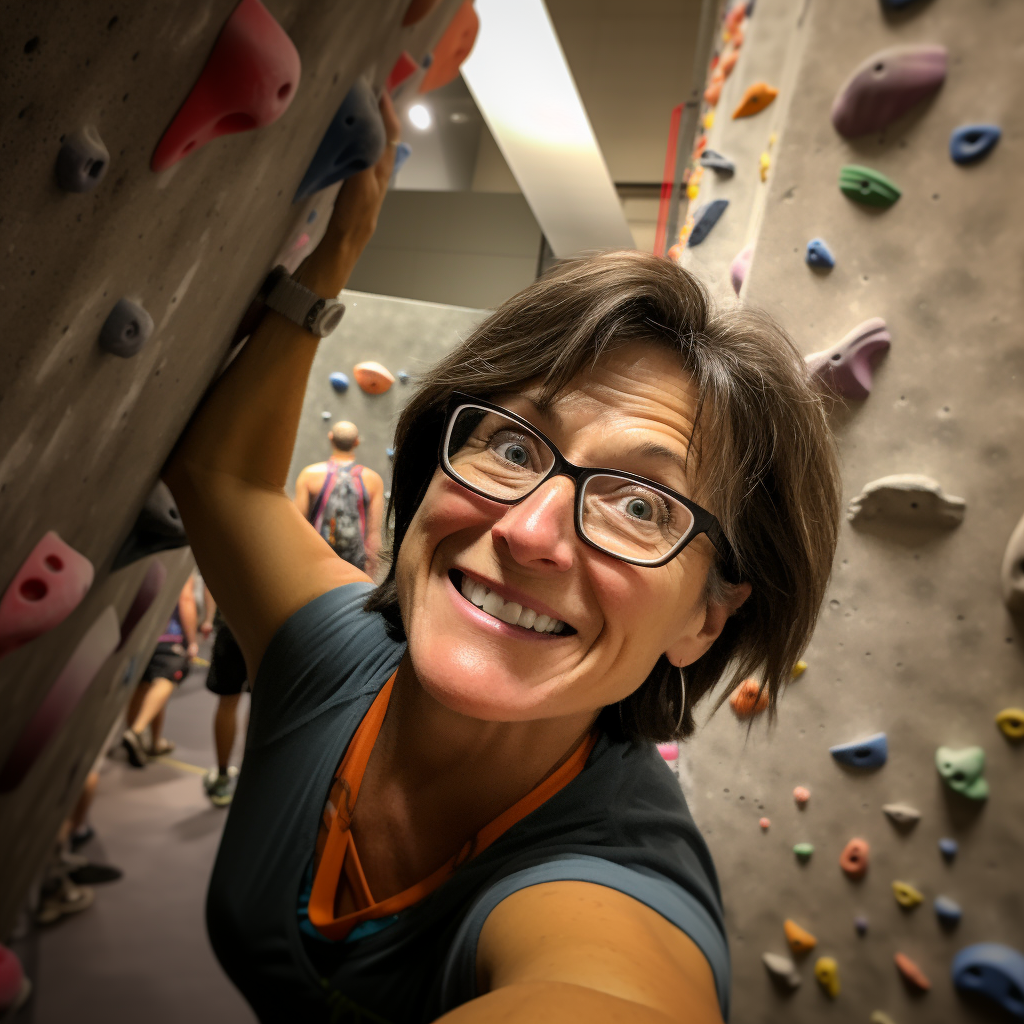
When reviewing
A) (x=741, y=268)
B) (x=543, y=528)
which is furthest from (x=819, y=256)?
(x=543, y=528)

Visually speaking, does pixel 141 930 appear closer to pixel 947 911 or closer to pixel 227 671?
pixel 227 671

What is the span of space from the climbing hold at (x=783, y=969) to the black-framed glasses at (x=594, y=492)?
1769 mm

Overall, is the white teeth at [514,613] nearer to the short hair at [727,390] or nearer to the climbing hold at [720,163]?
the short hair at [727,390]

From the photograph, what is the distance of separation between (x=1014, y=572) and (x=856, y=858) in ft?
2.85

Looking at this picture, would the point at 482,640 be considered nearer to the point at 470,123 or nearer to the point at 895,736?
the point at 895,736

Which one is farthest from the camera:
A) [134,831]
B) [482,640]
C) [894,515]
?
[134,831]

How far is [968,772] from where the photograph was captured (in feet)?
5.82

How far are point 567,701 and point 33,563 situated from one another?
0.63 metres

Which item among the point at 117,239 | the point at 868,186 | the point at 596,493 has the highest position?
the point at 868,186

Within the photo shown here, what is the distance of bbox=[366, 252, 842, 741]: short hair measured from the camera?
2.82ft

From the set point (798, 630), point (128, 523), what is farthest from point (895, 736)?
point (128, 523)

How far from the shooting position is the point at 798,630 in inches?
38.8

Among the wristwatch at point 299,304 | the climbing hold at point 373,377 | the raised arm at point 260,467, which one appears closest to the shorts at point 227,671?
the raised arm at point 260,467

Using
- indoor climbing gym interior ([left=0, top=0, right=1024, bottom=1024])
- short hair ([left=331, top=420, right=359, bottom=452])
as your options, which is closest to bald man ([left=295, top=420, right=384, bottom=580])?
short hair ([left=331, top=420, right=359, bottom=452])
